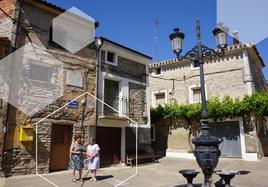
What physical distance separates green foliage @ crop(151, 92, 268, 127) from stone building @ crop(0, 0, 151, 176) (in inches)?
155

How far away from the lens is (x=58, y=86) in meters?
10.4

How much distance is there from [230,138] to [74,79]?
942 centimetres

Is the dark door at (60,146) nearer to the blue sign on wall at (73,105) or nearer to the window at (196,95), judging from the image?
the blue sign on wall at (73,105)

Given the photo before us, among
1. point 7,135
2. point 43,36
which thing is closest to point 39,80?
→ point 43,36

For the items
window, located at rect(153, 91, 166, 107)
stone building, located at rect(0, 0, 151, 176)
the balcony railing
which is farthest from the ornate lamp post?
window, located at rect(153, 91, 166, 107)

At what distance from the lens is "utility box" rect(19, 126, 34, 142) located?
8.82 metres

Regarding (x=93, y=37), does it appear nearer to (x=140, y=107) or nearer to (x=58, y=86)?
(x=58, y=86)

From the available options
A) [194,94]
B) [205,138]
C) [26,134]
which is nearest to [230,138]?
[194,94]

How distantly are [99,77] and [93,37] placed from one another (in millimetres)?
1966

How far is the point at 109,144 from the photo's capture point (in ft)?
40.1

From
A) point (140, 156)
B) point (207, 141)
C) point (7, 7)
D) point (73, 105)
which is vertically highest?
point (7, 7)

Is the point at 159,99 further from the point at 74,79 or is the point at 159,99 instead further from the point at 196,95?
the point at 74,79

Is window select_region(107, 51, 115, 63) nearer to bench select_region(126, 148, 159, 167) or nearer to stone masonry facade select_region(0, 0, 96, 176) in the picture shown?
stone masonry facade select_region(0, 0, 96, 176)

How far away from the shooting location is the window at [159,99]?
1830cm
